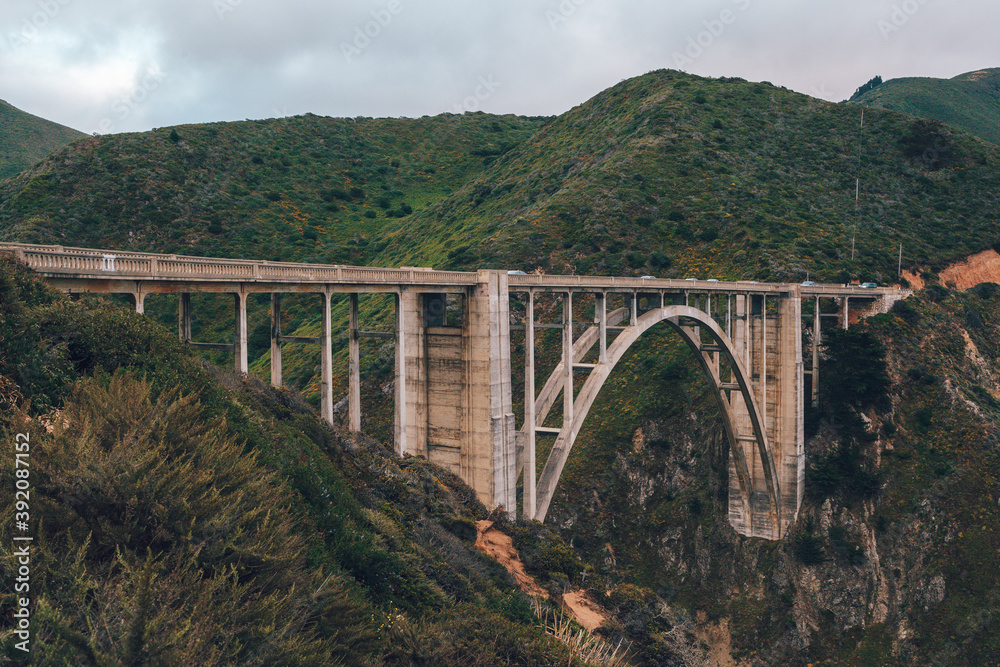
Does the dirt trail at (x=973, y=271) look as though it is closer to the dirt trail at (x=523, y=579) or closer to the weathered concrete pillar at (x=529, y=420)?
the weathered concrete pillar at (x=529, y=420)

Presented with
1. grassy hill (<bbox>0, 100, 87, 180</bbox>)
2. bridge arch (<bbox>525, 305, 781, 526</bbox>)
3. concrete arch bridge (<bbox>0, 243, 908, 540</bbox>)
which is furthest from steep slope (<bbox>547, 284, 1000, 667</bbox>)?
grassy hill (<bbox>0, 100, 87, 180</bbox>)

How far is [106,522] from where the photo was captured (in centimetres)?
938

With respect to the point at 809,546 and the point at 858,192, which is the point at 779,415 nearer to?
the point at 809,546

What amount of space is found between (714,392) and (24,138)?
400 ft

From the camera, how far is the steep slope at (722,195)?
6356cm

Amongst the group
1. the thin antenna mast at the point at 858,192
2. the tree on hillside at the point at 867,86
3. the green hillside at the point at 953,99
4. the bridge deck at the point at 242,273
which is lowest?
the bridge deck at the point at 242,273

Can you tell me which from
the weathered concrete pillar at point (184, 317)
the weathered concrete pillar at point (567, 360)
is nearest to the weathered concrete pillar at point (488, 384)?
the weathered concrete pillar at point (567, 360)

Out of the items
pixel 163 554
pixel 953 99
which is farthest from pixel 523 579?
pixel 953 99

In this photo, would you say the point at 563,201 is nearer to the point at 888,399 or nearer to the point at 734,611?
the point at 888,399

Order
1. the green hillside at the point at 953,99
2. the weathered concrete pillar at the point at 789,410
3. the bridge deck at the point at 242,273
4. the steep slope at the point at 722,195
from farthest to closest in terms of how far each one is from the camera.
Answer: the green hillside at the point at 953,99
the steep slope at the point at 722,195
the weathered concrete pillar at the point at 789,410
the bridge deck at the point at 242,273

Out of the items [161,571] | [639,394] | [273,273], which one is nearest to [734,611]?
[639,394]

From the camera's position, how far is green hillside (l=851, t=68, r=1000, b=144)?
13650cm

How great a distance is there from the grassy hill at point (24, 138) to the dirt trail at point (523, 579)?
358 feet

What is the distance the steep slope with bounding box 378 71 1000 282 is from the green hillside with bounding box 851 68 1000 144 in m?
65.0
